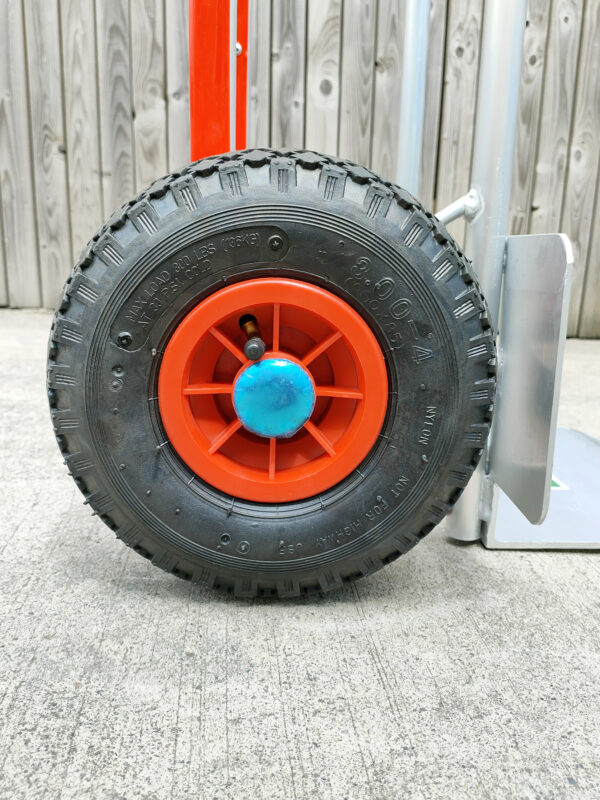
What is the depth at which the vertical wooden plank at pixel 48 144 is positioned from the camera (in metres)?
3.24

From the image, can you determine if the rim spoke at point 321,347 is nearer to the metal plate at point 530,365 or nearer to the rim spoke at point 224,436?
the rim spoke at point 224,436

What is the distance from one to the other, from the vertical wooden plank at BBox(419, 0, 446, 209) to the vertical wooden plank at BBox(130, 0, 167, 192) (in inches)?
48.1

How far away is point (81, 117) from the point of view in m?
3.33

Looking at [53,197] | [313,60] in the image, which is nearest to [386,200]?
[313,60]

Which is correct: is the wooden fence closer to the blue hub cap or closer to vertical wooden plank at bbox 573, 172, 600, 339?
vertical wooden plank at bbox 573, 172, 600, 339

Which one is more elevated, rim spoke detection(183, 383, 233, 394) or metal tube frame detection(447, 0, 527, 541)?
metal tube frame detection(447, 0, 527, 541)

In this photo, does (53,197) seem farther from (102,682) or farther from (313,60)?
(102,682)

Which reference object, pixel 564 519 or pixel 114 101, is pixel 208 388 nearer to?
pixel 564 519

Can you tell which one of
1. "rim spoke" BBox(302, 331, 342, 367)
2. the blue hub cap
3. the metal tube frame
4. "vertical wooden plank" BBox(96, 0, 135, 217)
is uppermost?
"vertical wooden plank" BBox(96, 0, 135, 217)

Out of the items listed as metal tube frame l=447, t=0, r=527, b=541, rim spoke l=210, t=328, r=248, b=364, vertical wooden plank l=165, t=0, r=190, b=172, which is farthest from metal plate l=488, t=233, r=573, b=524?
vertical wooden plank l=165, t=0, r=190, b=172

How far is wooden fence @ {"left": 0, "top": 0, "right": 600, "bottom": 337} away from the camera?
3230mm

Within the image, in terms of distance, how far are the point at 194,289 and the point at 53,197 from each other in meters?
2.73

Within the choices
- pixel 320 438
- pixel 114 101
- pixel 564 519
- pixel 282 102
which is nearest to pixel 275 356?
pixel 320 438

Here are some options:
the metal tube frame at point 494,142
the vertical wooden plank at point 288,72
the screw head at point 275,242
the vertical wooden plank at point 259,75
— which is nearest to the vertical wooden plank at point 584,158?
the vertical wooden plank at point 288,72
